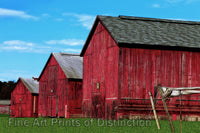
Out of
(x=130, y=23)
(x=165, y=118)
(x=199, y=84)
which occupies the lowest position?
(x=165, y=118)

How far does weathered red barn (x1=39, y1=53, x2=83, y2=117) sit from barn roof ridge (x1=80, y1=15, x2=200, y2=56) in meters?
5.58

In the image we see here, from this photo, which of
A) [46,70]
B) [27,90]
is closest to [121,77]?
[46,70]

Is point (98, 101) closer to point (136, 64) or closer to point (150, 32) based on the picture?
A: point (136, 64)

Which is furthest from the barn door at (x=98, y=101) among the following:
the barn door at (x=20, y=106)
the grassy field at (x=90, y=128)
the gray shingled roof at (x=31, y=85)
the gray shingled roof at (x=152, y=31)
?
the barn door at (x=20, y=106)

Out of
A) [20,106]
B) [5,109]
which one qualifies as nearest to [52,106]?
[20,106]

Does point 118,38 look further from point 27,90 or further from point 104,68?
point 27,90

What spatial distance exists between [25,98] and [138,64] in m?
26.8

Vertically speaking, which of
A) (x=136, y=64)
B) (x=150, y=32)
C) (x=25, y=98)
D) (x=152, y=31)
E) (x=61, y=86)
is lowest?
(x=25, y=98)

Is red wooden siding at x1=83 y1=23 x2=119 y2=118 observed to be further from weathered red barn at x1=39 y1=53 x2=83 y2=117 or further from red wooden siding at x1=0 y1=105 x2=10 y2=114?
red wooden siding at x1=0 y1=105 x2=10 y2=114

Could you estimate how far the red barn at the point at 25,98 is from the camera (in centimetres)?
4944

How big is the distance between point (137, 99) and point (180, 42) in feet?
18.0

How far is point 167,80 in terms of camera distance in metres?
27.9

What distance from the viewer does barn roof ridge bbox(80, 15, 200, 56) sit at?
91.1 ft

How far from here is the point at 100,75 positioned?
30.2 metres
